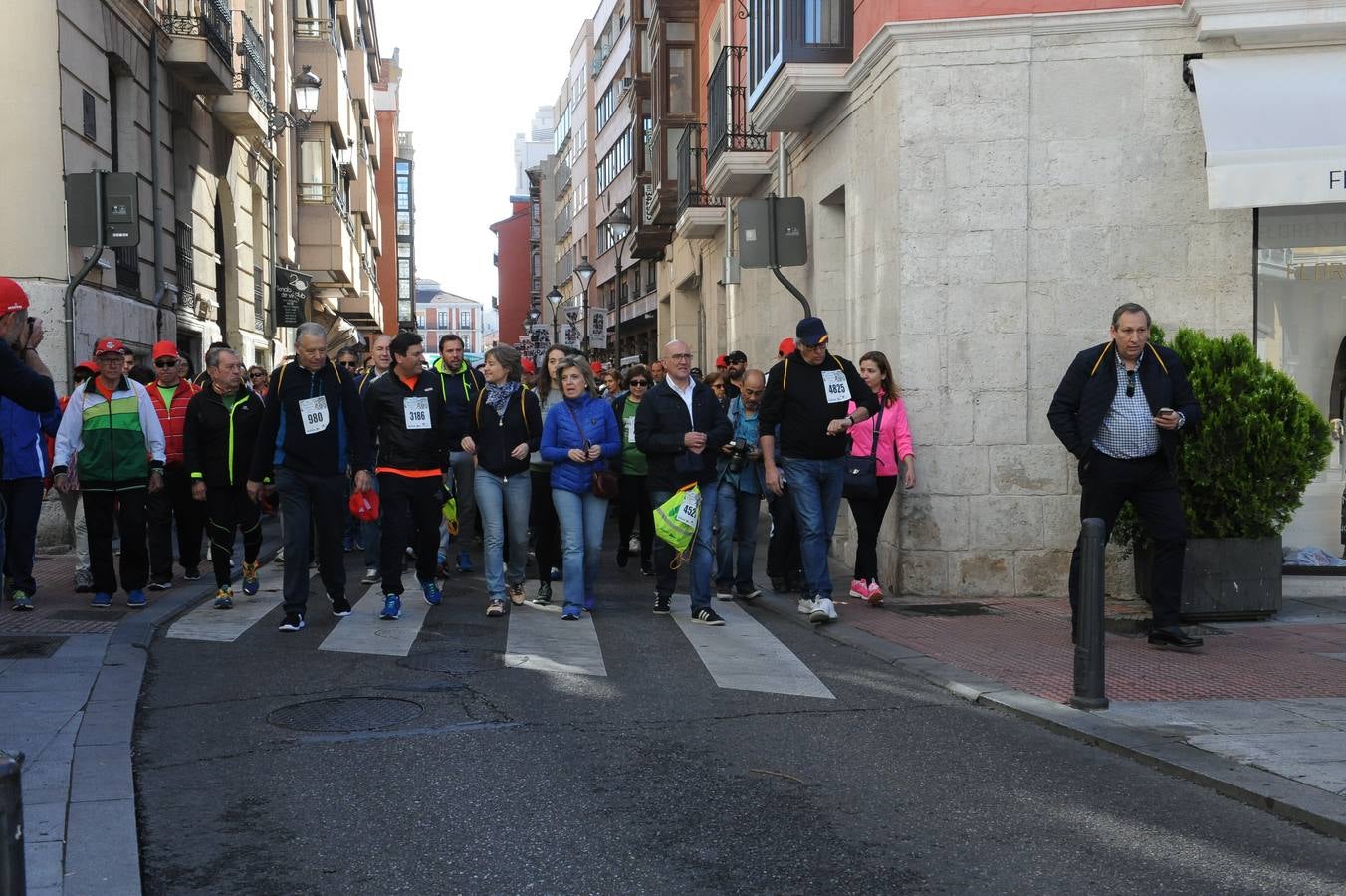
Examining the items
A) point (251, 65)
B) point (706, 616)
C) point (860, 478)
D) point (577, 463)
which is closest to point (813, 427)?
point (860, 478)

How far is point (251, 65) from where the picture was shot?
21812 millimetres

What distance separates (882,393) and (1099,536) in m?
4.04

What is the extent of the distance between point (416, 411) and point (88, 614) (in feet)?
8.05

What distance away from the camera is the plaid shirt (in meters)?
7.96

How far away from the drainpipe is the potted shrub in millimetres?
12341

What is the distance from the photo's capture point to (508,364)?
31.7 feet

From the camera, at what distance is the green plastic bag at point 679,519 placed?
913 centimetres

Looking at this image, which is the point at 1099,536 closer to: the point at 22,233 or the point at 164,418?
the point at 164,418

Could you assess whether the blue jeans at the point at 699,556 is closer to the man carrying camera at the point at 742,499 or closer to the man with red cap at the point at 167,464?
the man carrying camera at the point at 742,499

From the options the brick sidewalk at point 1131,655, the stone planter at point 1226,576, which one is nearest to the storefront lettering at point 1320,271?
the stone planter at point 1226,576

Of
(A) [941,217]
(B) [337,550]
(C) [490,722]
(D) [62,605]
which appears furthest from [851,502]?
(D) [62,605]

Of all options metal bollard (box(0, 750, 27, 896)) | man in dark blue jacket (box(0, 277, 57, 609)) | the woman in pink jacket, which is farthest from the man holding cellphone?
metal bollard (box(0, 750, 27, 896))

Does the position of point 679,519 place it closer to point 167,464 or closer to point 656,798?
point 167,464

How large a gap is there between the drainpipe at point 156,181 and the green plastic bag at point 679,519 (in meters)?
9.84
